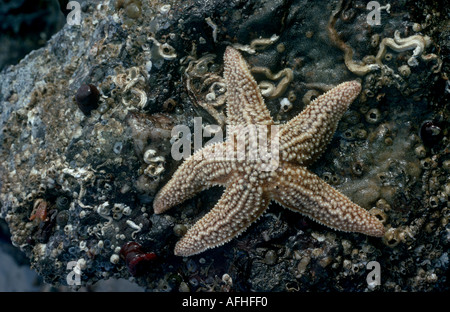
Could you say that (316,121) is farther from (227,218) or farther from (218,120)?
(227,218)

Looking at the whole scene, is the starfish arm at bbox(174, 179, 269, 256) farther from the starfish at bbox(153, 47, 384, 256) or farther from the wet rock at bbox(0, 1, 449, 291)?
the wet rock at bbox(0, 1, 449, 291)

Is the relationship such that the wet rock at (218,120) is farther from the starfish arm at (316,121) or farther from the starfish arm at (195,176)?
the starfish arm at (316,121)

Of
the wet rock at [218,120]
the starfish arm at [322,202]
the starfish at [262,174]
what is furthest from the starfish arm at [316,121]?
the wet rock at [218,120]

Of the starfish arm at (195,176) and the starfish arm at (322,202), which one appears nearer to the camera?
the starfish arm at (322,202)

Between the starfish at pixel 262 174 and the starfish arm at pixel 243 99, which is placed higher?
the starfish arm at pixel 243 99

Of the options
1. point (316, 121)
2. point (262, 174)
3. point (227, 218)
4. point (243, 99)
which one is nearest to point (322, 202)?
point (262, 174)

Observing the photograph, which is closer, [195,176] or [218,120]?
[195,176]

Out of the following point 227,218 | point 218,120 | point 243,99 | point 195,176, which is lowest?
point 227,218
